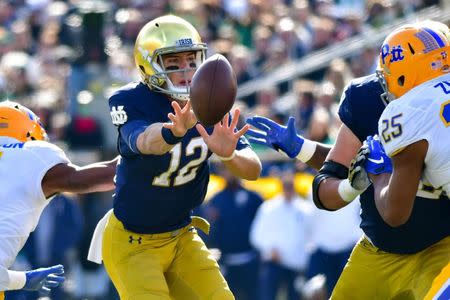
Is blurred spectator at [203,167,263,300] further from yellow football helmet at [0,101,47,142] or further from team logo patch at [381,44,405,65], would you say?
team logo patch at [381,44,405,65]

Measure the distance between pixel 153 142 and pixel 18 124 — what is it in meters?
Result: 1.04

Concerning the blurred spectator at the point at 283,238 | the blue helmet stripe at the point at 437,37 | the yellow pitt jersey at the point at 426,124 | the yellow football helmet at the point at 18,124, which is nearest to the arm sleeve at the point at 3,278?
the yellow football helmet at the point at 18,124

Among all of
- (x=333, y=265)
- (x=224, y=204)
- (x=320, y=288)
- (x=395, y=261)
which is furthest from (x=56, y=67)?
(x=395, y=261)

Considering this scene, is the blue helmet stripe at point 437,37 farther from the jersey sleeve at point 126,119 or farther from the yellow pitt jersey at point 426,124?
the jersey sleeve at point 126,119

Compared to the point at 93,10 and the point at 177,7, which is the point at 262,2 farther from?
the point at 93,10

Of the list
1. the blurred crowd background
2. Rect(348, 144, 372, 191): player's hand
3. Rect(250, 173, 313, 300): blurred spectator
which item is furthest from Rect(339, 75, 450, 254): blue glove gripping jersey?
Rect(250, 173, 313, 300): blurred spectator

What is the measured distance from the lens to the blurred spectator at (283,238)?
955cm

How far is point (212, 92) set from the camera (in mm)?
5047

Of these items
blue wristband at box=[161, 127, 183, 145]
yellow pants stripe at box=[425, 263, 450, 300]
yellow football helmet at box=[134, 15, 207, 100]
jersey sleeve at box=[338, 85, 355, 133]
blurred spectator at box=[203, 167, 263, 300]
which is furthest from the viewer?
blurred spectator at box=[203, 167, 263, 300]

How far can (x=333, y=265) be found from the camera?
29.9 feet

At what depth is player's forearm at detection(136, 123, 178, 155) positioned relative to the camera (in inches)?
207

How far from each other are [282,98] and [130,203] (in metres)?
5.73

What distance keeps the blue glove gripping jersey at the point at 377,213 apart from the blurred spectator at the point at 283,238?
161 inches

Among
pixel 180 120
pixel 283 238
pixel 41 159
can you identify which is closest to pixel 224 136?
pixel 180 120
